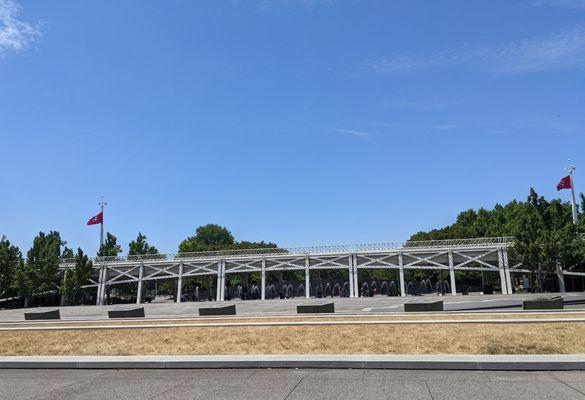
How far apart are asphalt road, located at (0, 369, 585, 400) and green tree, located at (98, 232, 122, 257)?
71.7m

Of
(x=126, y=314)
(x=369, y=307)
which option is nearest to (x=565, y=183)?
(x=369, y=307)

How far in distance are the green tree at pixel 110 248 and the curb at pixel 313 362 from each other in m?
69.6

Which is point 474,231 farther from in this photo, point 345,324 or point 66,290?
point 345,324

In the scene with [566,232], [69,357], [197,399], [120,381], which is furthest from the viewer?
[566,232]

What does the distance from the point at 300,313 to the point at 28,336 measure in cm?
1322

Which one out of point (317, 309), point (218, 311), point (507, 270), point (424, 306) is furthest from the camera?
point (507, 270)

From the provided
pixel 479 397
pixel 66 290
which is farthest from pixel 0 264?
pixel 479 397

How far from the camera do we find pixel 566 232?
48219 millimetres

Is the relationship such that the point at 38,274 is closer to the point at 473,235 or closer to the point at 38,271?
the point at 38,271

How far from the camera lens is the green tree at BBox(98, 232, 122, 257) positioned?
3076 inches

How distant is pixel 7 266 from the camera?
66438mm

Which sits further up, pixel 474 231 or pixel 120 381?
pixel 474 231

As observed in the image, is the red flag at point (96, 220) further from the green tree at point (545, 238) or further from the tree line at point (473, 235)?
the green tree at point (545, 238)

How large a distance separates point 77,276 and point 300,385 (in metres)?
67.3
